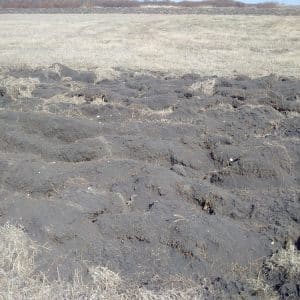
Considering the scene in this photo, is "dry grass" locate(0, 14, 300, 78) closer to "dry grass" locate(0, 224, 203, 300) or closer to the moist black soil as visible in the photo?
the moist black soil

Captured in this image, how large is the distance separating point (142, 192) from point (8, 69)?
10.7 m

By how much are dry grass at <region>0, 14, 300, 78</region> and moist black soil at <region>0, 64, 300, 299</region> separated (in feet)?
15.3

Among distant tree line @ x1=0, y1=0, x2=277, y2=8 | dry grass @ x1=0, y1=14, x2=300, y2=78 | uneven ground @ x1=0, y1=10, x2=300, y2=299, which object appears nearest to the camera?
uneven ground @ x1=0, y1=10, x2=300, y2=299

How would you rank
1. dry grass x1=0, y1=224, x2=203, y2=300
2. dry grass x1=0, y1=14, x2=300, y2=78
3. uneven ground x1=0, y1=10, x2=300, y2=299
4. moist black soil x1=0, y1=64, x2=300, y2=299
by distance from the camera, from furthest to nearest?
1. dry grass x1=0, y1=14, x2=300, y2=78
2. moist black soil x1=0, y1=64, x2=300, y2=299
3. uneven ground x1=0, y1=10, x2=300, y2=299
4. dry grass x1=0, y1=224, x2=203, y2=300

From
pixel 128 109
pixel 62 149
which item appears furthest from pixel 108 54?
pixel 62 149

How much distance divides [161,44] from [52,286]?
20.2m

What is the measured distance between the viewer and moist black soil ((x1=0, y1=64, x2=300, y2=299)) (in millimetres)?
5414

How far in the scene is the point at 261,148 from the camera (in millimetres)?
7895

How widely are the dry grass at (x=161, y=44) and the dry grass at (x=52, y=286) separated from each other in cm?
1015

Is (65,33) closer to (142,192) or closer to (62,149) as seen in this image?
(62,149)

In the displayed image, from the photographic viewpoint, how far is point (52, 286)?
184 inches

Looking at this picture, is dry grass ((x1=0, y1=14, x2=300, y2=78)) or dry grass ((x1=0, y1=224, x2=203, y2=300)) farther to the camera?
dry grass ((x1=0, y1=14, x2=300, y2=78))

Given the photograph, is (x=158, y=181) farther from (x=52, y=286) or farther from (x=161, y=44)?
(x=161, y=44)

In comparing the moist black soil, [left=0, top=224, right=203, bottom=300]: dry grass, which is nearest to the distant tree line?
the moist black soil
